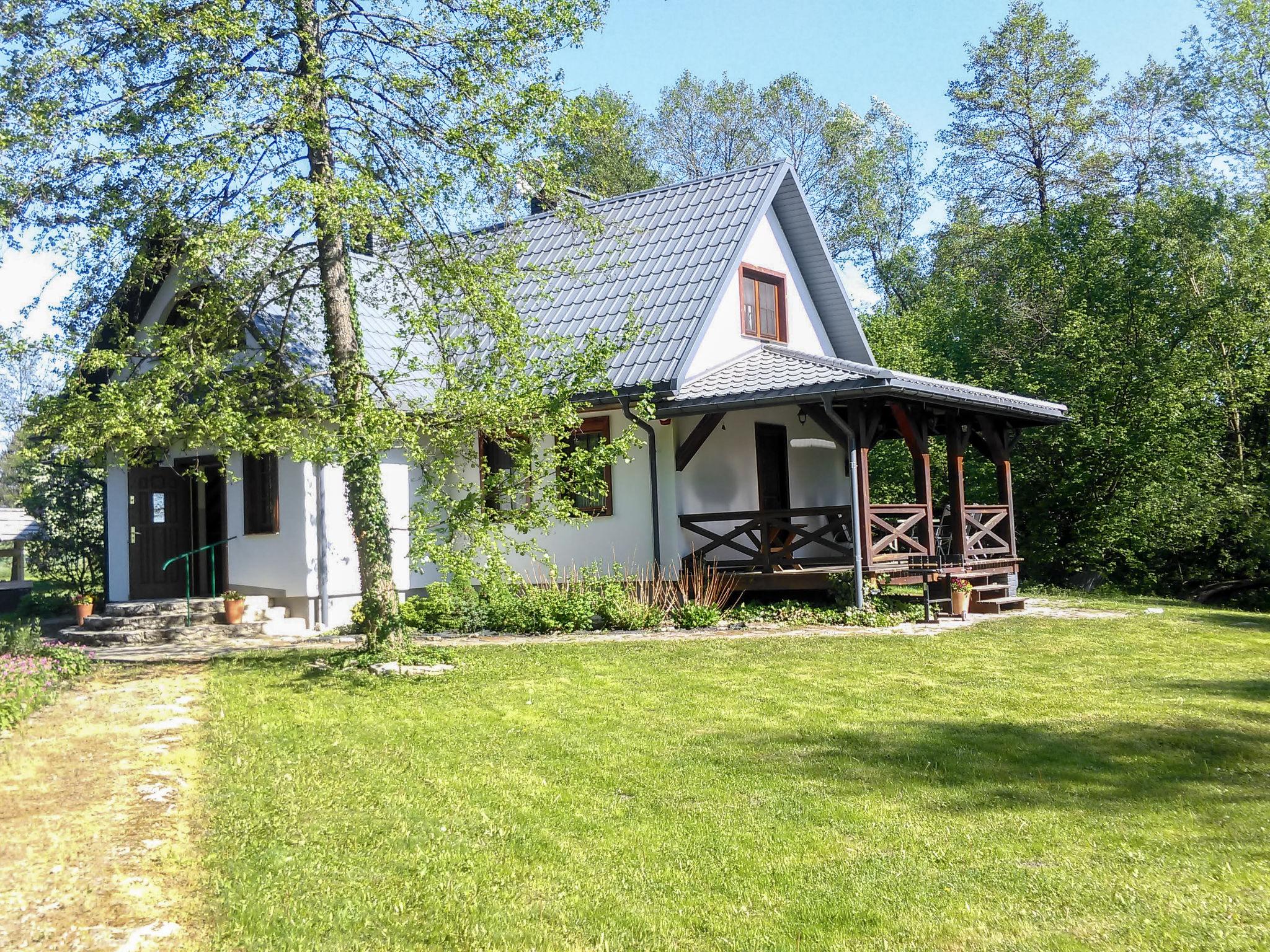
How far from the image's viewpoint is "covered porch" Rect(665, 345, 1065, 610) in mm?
14156

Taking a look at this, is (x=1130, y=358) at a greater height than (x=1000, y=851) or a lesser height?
greater

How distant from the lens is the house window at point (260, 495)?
15742mm

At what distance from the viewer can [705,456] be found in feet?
53.0

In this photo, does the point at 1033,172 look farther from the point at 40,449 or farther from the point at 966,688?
the point at 40,449

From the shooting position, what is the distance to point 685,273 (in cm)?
1659

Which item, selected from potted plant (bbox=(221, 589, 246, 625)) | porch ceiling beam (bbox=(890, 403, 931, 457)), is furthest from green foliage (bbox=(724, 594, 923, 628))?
potted plant (bbox=(221, 589, 246, 625))

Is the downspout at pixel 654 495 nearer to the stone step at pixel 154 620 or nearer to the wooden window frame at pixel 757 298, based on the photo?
A: the wooden window frame at pixel 757 298

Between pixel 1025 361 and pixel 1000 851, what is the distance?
20.9 meters

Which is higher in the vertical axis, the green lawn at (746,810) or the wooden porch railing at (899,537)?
the wooden porch railing at (899,537)

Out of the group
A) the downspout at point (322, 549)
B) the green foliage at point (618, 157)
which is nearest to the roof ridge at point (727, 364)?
the downspout at point (322, 549)

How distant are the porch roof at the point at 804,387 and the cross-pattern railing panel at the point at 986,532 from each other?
5.03 feet

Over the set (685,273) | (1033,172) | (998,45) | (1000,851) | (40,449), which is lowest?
(1000,851)

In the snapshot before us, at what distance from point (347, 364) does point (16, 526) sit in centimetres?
1746

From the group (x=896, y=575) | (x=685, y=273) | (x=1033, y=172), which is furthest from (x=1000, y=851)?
(x=1033, y=172)
